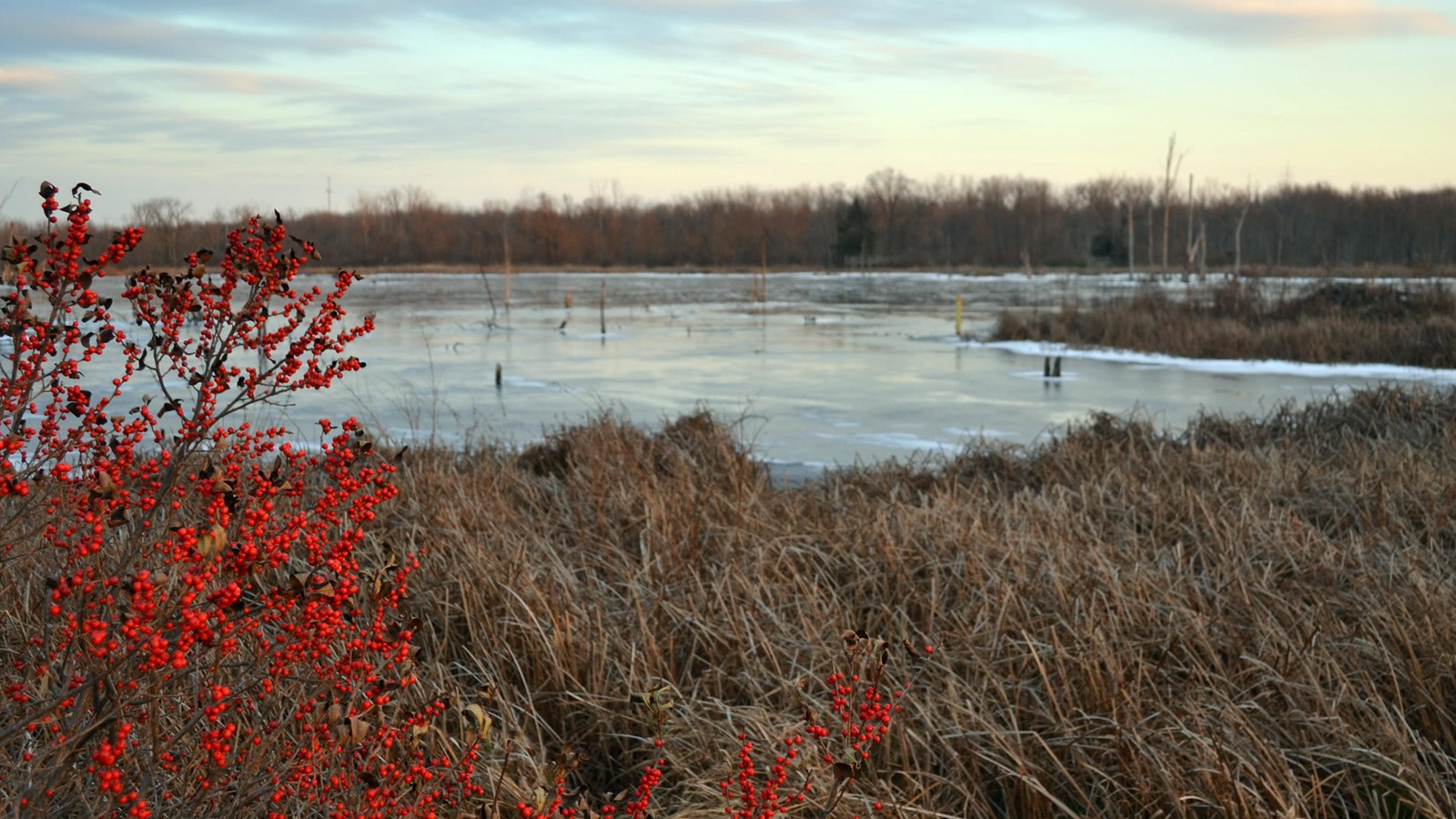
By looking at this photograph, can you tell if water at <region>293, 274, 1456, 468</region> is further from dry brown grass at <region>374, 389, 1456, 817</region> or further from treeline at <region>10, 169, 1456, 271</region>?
treeline at <region>10, 169, 1456, 271</region>

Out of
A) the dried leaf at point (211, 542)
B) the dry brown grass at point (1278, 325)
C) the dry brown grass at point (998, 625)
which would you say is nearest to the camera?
the dried leaf at point (211, 542)

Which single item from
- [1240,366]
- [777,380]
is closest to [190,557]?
[777,380]

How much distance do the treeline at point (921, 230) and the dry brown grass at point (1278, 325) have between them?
185ft

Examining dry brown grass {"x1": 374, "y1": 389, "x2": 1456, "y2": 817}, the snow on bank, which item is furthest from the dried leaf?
the snow on bank

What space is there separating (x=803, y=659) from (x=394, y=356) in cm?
1735

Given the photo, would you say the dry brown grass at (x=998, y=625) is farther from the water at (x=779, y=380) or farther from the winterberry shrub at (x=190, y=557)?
the water at (x=779, y=380)

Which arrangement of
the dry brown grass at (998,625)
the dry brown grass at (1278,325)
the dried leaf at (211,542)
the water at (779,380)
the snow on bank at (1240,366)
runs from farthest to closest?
1. the dry brown grass at (1278,325)
2. the snow on bank at (1240,366)
3. the water at (779,380)
4. the dry brown grass at (998,625)
5. the dried leaf at (211,542)

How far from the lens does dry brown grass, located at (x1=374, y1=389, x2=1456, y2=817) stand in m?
3.50

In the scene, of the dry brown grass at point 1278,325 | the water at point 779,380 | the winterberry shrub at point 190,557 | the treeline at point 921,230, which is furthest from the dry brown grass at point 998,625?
the treeline at point 921,230

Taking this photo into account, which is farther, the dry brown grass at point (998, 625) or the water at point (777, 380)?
the water at point (777, 380)

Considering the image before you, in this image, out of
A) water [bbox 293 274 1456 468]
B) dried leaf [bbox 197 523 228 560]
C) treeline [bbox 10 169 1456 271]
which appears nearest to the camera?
dried leaf [bbox 197 523 228 560]

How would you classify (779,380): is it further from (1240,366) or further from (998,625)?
(998,625)

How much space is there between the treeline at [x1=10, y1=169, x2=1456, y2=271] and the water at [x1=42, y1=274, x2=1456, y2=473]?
5422 cm

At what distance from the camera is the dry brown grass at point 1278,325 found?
2033cm
